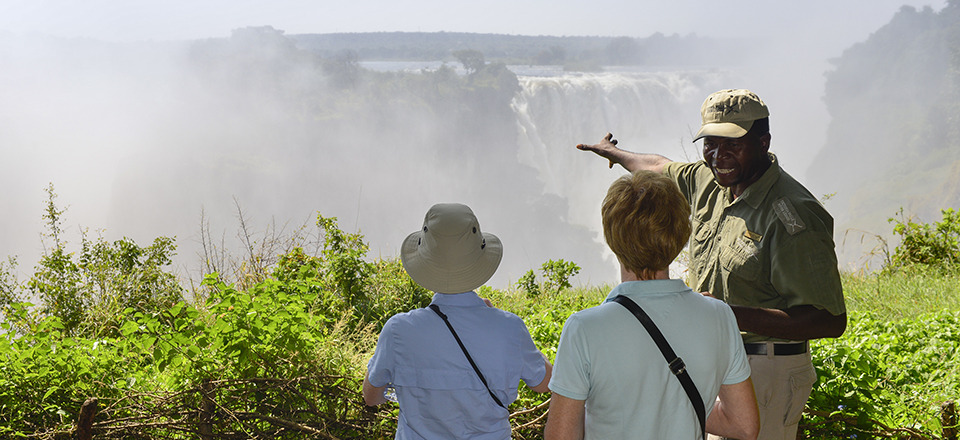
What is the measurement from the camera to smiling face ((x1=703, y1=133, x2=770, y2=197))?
6.79 feet

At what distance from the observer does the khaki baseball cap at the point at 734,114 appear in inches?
80.4

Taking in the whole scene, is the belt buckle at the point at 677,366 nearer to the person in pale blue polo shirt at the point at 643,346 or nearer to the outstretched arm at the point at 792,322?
the person in pale blue polo shirt at the point at 643,346

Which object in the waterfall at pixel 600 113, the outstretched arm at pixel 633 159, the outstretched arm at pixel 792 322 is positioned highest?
the waterfall at pixel 600 113

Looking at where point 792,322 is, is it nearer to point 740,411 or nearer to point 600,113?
point 740,411

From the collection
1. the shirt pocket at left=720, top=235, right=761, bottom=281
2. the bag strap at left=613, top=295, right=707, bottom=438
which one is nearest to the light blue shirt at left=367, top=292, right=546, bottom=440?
the bag strap at left=613, top=295, right=707, bottom=438

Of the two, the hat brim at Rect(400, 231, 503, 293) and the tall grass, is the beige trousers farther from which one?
the tall grass

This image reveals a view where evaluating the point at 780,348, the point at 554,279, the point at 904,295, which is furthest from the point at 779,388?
the point at 554,279

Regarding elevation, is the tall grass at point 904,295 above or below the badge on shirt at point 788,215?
below

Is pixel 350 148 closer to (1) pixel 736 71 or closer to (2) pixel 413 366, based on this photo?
(1) pixel 736 71

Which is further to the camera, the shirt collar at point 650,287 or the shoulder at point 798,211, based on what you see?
the shoulder at point 798,211

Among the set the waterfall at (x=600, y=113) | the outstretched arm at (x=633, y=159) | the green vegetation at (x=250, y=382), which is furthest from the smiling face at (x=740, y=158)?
the waterfall at (x=600, y=113)

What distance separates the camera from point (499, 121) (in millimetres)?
46406

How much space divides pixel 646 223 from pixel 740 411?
52cm

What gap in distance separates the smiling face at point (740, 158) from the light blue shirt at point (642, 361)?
2.90 feet
